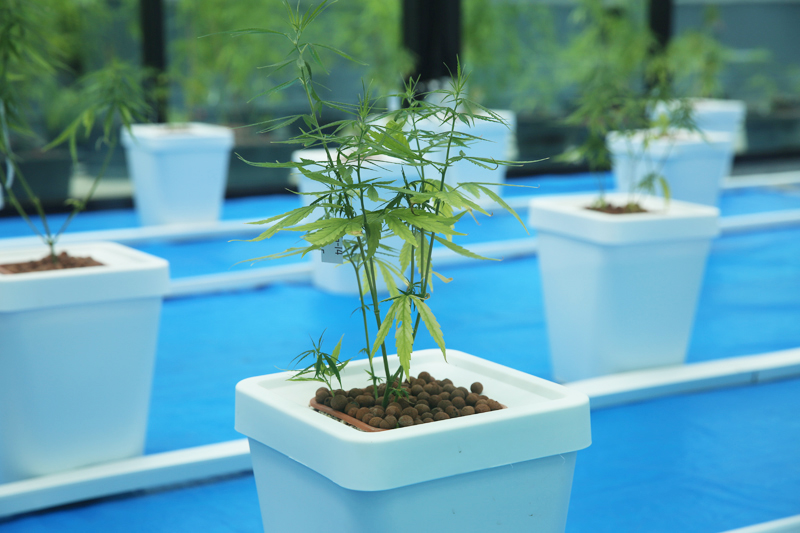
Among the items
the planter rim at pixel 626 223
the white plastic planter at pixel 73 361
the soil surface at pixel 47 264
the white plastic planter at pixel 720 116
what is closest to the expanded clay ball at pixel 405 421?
the white plastic planter at pixel 73 361

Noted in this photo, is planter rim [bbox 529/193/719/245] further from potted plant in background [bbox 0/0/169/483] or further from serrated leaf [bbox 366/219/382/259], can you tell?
serrated leaf [bbox 366/219/382/259]

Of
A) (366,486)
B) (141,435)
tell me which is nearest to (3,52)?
(141,435)

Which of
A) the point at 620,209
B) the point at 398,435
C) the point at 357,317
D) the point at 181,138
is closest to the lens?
the point at 398,435

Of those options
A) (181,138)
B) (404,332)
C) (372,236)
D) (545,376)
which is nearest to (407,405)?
(404,332)

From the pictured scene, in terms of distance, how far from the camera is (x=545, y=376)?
2.55 meters

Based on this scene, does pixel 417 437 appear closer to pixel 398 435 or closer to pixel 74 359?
pixel 398 435

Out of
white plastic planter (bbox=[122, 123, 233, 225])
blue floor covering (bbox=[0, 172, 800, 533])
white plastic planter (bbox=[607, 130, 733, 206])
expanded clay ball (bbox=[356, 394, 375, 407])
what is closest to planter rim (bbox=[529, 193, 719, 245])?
blue floor covering (bbox=[0, 172, 800, 533])

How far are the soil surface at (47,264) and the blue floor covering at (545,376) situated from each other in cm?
46

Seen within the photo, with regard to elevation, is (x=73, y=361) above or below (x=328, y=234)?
below

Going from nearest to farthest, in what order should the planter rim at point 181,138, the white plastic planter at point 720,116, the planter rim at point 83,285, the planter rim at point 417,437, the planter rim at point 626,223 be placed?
1. the planter rim at point 417,437
2. the planter rim at point 83,285
3. the planter rim at point 626,223
4. the planter rim at point 181,138
5. the white plastic planter at point 720,116

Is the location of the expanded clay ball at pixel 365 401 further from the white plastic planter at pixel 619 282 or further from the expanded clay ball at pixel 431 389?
the white plastic planter at pixel 619 282

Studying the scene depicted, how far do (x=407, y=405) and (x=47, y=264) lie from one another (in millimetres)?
1058

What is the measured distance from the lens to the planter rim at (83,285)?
5.55 feet

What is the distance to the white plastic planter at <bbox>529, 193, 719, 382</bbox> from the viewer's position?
2.27 m
